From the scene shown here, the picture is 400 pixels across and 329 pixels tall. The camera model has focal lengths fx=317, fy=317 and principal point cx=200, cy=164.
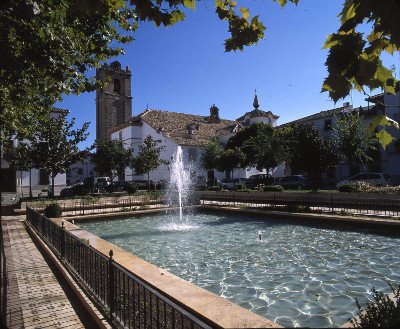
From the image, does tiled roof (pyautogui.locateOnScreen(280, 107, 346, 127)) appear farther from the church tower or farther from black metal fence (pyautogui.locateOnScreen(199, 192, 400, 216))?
the church tower

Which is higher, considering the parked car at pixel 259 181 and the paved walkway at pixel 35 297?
the parked car at pixel 259 181

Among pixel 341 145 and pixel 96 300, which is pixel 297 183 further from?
pixel 96 300

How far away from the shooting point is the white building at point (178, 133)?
4569 centimetres

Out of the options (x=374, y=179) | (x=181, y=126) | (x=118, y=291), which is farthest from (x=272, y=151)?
(x=118, y=291)

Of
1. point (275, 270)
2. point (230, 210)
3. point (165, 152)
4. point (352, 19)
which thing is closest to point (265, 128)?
point (165, 152)

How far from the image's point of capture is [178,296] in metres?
4.89

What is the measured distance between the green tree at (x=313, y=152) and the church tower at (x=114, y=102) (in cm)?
3795

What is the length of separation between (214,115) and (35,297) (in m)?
52.8

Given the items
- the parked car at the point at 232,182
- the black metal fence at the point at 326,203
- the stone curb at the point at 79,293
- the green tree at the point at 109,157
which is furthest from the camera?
the parked car at the point at 232,182

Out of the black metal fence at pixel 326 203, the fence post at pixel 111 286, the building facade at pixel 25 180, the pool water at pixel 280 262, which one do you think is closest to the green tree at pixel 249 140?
the black metal fence at pixel 326 203

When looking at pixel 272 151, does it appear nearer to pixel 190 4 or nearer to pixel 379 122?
pixel 190 4

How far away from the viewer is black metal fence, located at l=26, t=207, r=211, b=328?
147 inches

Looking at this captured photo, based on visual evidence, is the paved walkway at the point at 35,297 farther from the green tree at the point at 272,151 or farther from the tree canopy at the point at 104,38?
the green tree at the point at 272,151

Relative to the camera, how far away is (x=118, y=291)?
5.70m
